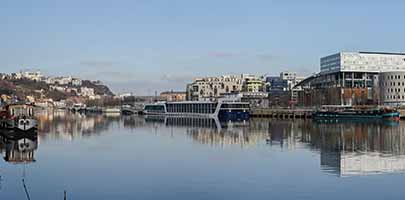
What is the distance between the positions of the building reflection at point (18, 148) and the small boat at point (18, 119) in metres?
0.67

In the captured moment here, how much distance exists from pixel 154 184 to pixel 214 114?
57717 mm

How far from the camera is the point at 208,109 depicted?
7606 centimetres

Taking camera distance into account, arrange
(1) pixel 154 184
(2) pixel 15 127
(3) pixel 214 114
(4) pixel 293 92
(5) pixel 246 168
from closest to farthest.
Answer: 1. (1) pixel 154 184
2. (5) pixel 246 168
3. (2) pixel 15 127
4. (3) pixel 214 114
5. (4) pixel 293 92

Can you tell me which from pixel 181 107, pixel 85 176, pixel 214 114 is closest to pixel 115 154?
pixel 85 176

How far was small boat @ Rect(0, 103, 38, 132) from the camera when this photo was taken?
111 feet

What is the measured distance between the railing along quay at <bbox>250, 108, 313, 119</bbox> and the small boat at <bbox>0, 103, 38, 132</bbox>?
→ 43.8 meters

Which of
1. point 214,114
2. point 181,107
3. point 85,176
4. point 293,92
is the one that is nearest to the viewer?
point 85,176

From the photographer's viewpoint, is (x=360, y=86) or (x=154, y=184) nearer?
(x=154, y=184)

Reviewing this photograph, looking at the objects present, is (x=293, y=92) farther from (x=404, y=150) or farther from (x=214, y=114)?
(x=404, y=150)

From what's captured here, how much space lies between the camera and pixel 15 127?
110 ft

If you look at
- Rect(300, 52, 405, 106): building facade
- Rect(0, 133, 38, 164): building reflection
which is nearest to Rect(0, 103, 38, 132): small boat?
Rect(0, 133, 38, 164): building reflection

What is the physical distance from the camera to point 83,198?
533 inches

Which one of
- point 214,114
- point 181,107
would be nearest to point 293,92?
point 181,107

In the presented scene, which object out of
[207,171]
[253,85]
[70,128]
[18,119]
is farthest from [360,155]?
[253,85]
